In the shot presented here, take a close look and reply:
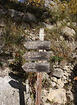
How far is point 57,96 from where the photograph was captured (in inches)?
225

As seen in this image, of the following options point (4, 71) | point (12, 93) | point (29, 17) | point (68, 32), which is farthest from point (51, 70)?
point (29, 17)

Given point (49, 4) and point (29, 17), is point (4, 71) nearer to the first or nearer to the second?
point (29, 17)

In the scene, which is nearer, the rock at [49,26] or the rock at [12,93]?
the rock at [12,93]

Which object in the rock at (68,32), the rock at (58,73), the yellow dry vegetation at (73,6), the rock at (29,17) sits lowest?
the rock at (58,73)

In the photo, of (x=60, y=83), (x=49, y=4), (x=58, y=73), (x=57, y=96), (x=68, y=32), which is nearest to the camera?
(x=57, y=96)

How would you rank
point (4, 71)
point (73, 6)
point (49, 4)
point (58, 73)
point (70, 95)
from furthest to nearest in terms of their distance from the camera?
point (73, 6) < point (49, 4) < point (58, 73) < point (4, 71) < point (70, 95)

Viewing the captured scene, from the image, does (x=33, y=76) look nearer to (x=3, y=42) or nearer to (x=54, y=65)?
(x=54, y=65)

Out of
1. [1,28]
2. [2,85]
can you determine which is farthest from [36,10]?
[2,85]

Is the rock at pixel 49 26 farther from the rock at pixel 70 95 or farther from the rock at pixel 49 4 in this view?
the rock at pixel 70 95

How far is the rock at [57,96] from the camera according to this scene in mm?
5596

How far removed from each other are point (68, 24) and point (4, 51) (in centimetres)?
446

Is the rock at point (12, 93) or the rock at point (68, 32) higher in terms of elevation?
the rock at point (68, 32)

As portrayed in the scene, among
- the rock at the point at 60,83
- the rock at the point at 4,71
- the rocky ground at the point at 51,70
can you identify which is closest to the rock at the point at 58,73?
the rocky ground at the point at 51,70

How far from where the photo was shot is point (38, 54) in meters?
4.08
